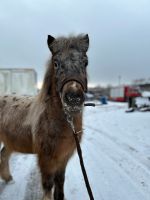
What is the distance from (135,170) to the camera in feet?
23.0

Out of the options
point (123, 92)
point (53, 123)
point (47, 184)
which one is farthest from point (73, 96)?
point (123, 92)

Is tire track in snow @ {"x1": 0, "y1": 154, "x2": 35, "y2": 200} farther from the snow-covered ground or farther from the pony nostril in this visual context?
the pony nostril

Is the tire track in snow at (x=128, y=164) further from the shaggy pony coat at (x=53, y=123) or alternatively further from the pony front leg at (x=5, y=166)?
the pony front leg at (x=5, y=166)

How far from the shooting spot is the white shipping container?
16109 millimetres

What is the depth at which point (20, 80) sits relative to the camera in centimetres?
1652

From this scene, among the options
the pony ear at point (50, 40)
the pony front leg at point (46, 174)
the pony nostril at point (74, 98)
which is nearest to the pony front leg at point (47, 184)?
the pony front leg at point (46, 174)

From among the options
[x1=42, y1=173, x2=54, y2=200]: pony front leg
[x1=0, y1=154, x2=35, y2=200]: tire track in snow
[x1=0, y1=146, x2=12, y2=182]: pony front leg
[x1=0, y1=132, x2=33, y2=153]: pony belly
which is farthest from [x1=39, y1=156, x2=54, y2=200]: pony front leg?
[x1=0, y1=146, x2=12, y2=182]: pony front leg

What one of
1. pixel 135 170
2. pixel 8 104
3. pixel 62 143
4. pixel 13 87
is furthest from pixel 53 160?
pixel 13 87

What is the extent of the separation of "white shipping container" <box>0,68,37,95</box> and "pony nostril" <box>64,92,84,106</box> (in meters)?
12.3

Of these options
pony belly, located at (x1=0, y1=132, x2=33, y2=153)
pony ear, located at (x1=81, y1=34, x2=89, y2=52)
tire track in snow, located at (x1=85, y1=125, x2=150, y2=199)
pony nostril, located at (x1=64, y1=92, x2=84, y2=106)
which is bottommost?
tire track in snow, located at (x1=85, y1=125, x2=150, y2=199)

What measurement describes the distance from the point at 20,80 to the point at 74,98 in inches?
509

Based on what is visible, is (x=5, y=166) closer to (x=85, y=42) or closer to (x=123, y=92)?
(x=85, y=42)

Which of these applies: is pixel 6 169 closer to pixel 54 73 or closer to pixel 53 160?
pixel 53 160

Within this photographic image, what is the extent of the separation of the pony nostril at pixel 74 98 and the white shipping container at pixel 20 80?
12.3 metres
